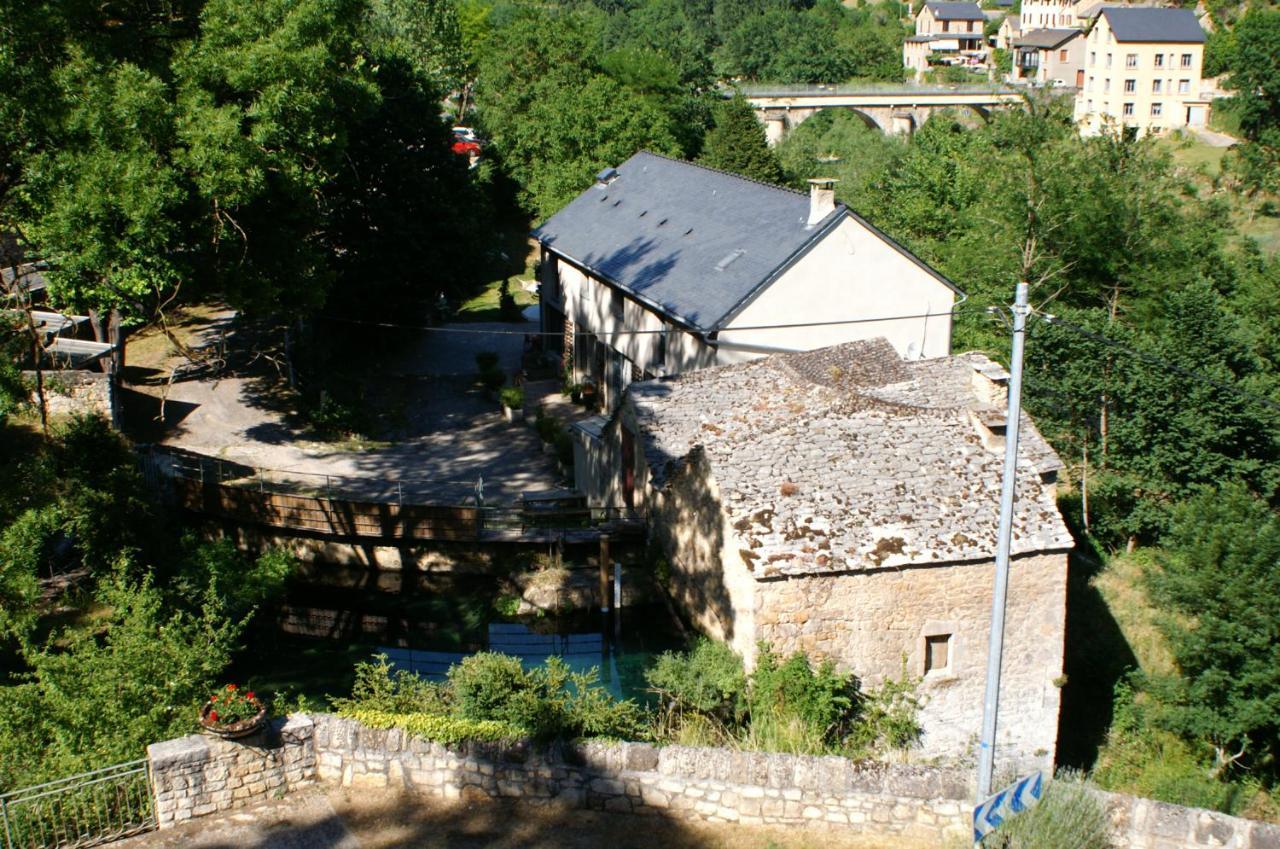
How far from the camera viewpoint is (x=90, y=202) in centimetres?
1900

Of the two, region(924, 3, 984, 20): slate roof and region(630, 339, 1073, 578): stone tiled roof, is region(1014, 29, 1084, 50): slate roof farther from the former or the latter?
region(630, 339, 1073, 578): stone tiled roof

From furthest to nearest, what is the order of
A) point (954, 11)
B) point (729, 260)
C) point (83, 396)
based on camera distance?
point (954, 11)
point (729, 260)
point (83, 396)

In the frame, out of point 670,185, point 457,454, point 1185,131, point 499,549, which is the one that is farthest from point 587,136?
point 1185,131

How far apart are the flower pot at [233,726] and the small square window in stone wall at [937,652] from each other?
29.7ft

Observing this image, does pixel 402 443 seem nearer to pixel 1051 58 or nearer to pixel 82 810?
pixel 82 810

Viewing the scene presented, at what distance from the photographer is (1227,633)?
1761cm

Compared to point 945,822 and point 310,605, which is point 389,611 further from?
point 945,822

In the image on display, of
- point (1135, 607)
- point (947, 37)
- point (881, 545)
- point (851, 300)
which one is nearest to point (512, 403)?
point (851, 300)

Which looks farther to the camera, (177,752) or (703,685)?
(703,685)

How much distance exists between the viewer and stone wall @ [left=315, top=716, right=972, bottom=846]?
36.8 ft

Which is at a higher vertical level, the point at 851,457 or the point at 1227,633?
the point at 851,457

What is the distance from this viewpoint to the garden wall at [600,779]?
11.2 m

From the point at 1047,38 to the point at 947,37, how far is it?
2392 centimetres

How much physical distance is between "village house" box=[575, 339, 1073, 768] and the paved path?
8.14 m
